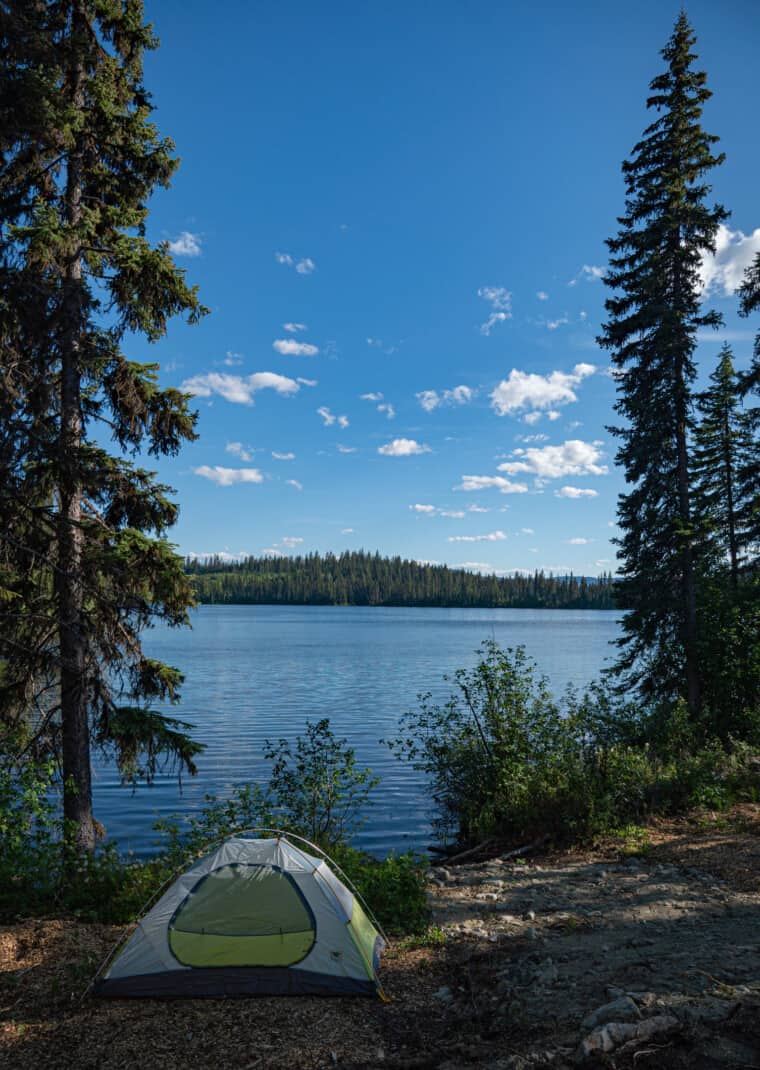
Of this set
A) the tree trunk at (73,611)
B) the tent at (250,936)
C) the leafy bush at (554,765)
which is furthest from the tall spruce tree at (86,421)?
the leafy bush at (554,765)

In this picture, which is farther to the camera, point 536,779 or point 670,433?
point 670,433

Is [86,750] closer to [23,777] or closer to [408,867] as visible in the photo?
[23,777]

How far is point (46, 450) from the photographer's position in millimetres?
8148

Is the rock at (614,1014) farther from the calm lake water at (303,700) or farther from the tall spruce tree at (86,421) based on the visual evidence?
the calm lake water at (303,700)

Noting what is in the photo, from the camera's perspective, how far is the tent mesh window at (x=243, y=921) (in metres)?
6.45

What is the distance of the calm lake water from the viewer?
56.7 feet

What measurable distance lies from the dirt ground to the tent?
17 cm

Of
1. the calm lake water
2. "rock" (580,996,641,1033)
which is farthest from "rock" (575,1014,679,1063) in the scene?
the calm lake water

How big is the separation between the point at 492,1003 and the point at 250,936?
2.53 meters

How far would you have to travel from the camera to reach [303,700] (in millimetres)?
33438

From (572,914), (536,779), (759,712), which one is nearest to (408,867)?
(572,914)

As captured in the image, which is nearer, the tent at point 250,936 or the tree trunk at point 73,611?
the tent at point 250,936

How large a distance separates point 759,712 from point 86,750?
15384mm

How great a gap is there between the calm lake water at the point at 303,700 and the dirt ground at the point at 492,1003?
667cm
